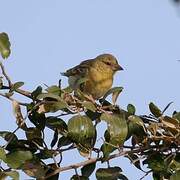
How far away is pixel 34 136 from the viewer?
231 centimetres

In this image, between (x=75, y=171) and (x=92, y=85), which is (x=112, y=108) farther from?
(x=92, y=85)

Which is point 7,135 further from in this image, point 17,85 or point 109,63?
point 109,63

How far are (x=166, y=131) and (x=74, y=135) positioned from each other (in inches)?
16.6

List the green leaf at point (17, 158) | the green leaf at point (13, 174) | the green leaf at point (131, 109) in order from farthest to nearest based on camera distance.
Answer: the green leaf at point (131, 109), the green leaf at point (17, 158), the green leaf at point (13, 174)

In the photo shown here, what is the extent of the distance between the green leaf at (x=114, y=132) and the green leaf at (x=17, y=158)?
1.11 ft

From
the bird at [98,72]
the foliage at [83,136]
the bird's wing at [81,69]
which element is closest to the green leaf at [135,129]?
the foliage at [83,136]

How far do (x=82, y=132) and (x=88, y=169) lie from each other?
19cm

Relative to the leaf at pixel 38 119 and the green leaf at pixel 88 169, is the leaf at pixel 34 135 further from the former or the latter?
the green leaf at pixel 88 169

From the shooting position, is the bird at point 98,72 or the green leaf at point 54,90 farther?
the bird at point 98,72

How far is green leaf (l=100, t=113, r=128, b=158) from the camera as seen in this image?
7.12 ft

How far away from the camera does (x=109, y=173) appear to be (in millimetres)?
2166

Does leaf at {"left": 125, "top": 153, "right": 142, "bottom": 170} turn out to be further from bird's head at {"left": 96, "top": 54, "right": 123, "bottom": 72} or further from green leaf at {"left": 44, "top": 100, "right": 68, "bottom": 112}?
bird's head at {"left": 96, "top": 54, "right": 123, "bottom": 72}

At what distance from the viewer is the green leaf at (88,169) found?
2.21 meters

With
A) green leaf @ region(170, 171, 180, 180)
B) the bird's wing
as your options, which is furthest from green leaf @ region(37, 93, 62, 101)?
the bird's wing
